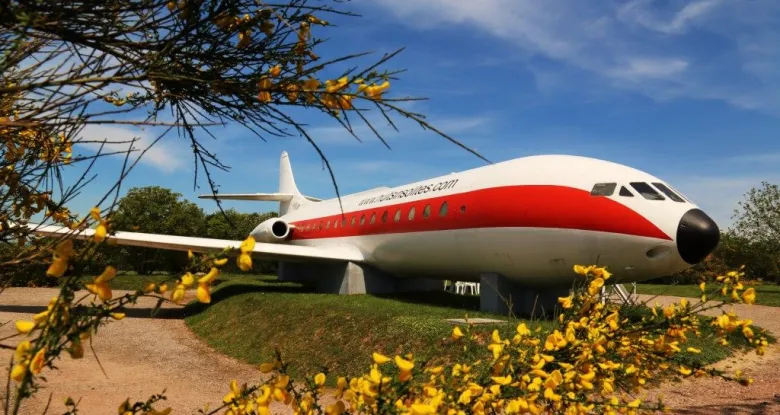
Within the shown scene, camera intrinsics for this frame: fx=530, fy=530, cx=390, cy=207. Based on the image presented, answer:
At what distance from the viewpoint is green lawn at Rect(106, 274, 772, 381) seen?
10595mm

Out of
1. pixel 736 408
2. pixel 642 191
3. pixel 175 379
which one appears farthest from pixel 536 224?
pixel 175 379

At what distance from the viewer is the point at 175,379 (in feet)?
33.6

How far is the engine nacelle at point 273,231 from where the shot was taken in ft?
81.4

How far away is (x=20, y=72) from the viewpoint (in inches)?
132

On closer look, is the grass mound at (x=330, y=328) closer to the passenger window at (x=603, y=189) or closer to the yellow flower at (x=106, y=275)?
the passenger window at (x=603, y=189)

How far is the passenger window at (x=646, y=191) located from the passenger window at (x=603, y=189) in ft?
1.50

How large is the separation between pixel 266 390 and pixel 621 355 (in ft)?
9.09

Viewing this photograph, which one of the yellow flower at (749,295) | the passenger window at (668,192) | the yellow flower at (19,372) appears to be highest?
the passenger window at (668,192)

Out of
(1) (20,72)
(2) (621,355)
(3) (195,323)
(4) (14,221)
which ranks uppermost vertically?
(1) (20,72)

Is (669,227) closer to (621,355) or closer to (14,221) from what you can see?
(621,355)

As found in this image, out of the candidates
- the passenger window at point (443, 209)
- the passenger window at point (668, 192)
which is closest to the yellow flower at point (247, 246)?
the passenger window at point (668, 192)

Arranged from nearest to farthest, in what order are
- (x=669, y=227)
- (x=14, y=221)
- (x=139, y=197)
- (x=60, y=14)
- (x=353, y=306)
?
(x=60, y=14), (x=14, y=221), (x=669, y=227), (x=353, y=306), (x=139, y=197)

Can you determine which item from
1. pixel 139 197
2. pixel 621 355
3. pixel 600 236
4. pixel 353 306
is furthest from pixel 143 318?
pixel 139 197

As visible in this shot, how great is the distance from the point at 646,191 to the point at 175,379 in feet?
33.4
